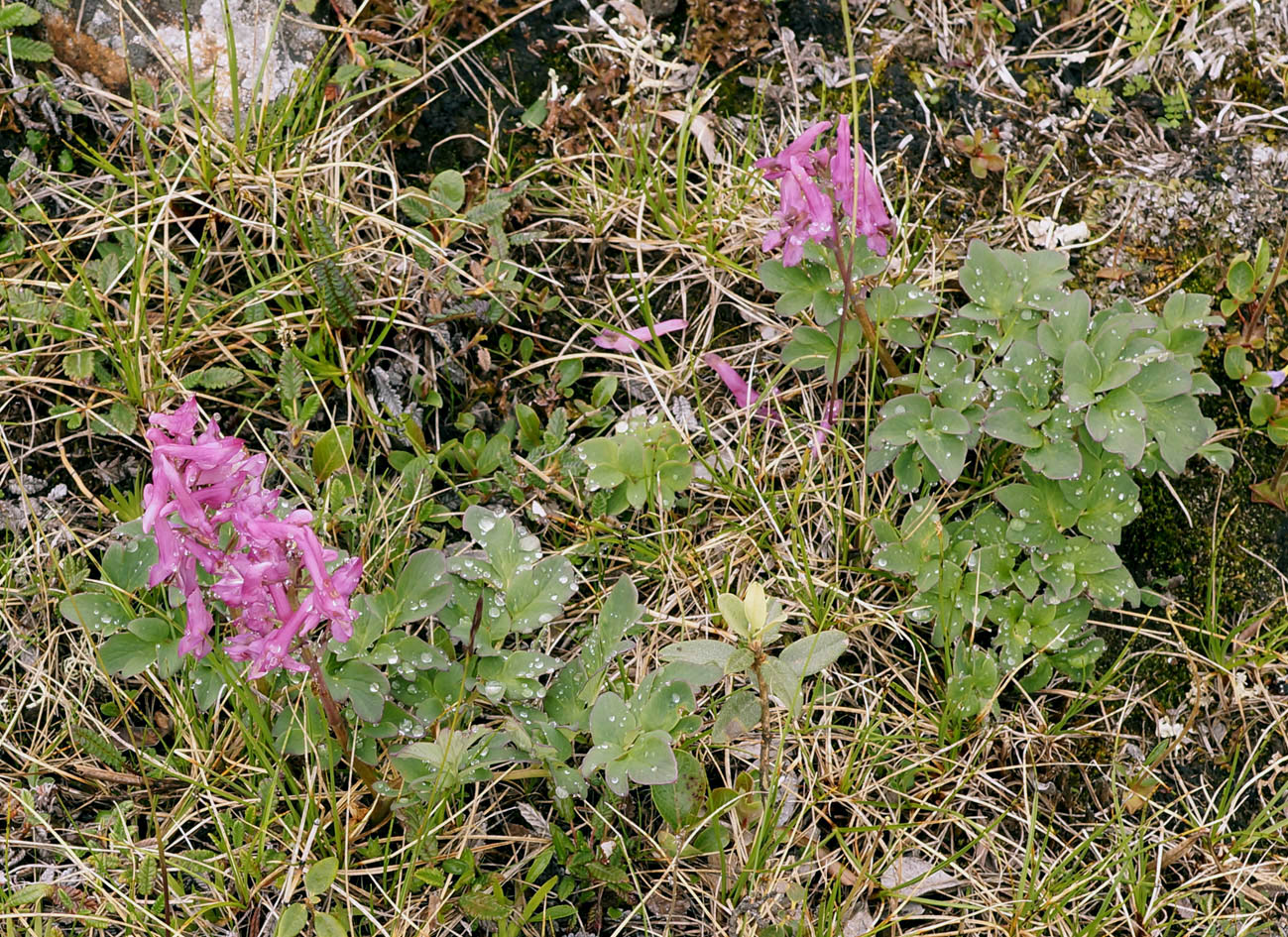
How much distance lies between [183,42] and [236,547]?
2.02 metres

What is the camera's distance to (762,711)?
243cm

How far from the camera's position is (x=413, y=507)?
9.34 ft

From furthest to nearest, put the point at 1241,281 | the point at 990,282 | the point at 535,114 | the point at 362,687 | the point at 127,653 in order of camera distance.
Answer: the point at 535,114
the point at 1241,281
the point at 990,282
the point at 127,653
the point at 362,687

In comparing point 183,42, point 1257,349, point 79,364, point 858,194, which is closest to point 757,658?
point 858,194

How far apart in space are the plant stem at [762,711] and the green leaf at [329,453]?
119 centimetres

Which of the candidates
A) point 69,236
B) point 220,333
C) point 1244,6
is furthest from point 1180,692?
point 69,236

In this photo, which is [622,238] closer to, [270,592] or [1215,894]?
[270,592]

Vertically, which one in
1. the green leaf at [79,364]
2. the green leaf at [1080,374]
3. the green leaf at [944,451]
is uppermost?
the green leaf at [79,364]

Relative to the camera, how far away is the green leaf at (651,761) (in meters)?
2.20

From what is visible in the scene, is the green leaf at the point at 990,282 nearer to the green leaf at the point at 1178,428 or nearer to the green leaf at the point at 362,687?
the green leaf at the point at 1178,428

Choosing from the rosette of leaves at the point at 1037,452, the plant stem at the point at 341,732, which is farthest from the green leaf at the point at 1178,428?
the plant stem at the point at 341,732

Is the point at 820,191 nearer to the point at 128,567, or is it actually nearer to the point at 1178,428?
the point at 1178,428

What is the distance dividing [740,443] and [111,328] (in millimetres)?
1653

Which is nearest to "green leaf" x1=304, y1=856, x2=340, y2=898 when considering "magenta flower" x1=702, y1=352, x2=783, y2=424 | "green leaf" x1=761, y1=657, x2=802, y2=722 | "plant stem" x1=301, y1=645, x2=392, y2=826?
"plant stem" x1=301, y1=645, x2=392, y2=826
